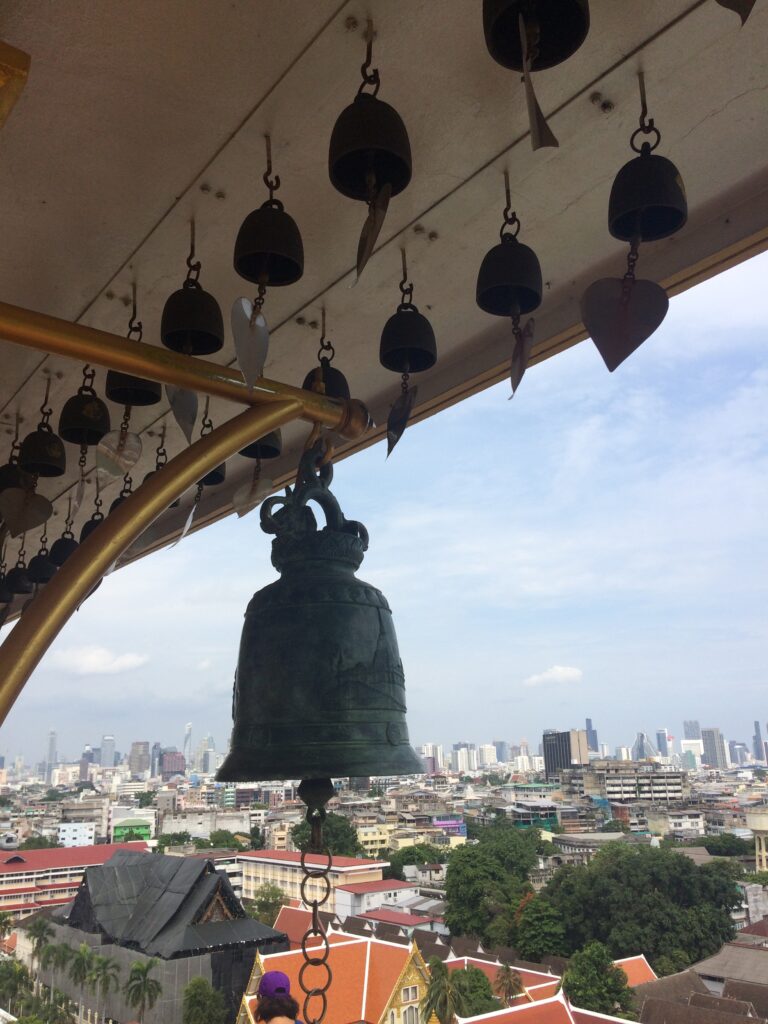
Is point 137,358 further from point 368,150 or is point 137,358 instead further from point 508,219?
point 508,219

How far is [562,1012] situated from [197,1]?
18308mm

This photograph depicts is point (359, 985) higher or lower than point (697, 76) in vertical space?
lower

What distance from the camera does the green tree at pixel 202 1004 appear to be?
23.8 metres

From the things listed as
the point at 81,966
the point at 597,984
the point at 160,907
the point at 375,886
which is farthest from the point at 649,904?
the point at 81,966

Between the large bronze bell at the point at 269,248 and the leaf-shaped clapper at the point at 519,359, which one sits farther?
the large bronze bell at the point at 269,248

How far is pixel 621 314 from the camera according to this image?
1365 mm

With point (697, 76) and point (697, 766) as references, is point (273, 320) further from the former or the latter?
point (697, 766)

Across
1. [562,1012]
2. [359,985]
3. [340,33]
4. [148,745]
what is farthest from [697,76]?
[148,745]

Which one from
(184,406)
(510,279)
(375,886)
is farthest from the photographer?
(375,886)

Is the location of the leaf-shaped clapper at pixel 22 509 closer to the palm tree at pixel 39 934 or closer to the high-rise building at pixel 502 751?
the palm tree at pixel 39 934

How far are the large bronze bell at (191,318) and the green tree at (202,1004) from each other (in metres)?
26.8

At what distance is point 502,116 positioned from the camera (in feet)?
6.39

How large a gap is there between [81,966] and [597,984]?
17348 mm

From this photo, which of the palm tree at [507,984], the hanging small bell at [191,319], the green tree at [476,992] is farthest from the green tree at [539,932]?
the hanging small bell at [191,319]
